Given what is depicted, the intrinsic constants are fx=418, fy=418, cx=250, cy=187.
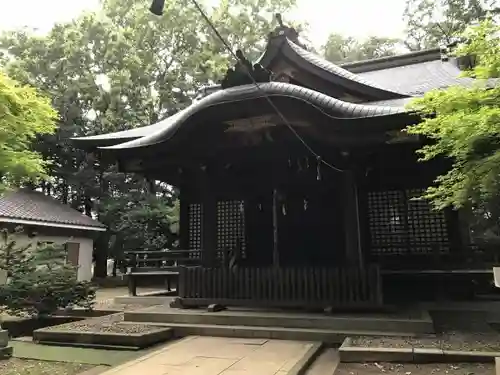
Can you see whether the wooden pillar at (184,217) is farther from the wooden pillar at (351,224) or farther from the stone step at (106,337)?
the wooden pillar at (351,224)

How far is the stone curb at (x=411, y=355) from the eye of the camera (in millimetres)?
4785

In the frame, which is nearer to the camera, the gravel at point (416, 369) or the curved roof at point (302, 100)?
the gravel at point (416, 369)

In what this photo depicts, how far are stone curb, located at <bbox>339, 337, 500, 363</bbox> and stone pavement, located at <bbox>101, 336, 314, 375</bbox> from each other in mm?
655

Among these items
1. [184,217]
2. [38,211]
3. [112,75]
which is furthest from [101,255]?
[184,217]

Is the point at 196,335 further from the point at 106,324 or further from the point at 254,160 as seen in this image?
the point at 254,160

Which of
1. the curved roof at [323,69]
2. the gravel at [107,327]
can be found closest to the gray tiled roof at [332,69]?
the curved roof at [323,69]

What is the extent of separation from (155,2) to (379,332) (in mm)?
5282

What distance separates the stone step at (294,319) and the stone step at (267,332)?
0.11 m

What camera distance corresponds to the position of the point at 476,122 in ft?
14.3

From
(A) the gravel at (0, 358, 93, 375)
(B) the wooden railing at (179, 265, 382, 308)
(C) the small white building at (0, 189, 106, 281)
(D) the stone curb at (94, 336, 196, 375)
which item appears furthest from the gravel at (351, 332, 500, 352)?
(C) the small white building at (0, 189, 106, 281)

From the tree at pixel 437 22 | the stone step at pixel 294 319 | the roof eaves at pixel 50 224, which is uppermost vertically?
the tree at pixel 437 22

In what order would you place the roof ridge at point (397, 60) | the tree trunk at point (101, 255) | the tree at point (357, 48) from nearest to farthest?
the roof ridge at point (397, 60), the tree trunk at point (101, 255), the tree at point (357, 48)

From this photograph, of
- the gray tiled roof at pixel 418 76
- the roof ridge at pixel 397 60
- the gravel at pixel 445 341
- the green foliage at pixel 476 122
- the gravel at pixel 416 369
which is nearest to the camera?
the green foliage at pixel 476 122

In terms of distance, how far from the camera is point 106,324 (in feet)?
23.7
